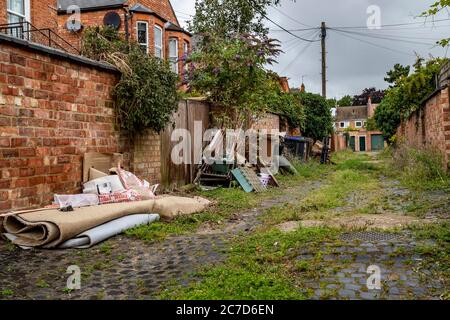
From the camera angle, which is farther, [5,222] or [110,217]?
[110,217]

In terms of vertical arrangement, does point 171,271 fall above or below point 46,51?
below

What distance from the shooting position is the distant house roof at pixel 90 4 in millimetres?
17766

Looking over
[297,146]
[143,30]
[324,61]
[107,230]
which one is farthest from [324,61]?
[107,230]

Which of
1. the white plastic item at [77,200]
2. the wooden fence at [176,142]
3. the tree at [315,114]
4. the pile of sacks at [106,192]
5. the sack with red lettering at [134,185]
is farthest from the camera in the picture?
the tree at [315,114]

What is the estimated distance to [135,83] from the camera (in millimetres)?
7082

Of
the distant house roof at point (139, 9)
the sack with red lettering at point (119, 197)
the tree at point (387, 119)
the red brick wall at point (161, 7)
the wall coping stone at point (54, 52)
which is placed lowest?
the sack with red lettering at point (119, 197)

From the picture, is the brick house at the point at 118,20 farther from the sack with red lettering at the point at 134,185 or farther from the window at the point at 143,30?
the sack with red lettering at the point at 134,185

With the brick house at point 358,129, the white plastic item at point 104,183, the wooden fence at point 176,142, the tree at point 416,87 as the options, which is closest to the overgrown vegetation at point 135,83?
the white plastic item at point 104,183

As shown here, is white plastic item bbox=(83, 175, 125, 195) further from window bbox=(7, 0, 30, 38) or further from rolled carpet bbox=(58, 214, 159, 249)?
window bbox=(7, 0, 30, 38)

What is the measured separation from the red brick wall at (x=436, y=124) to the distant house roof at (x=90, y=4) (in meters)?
13.1
